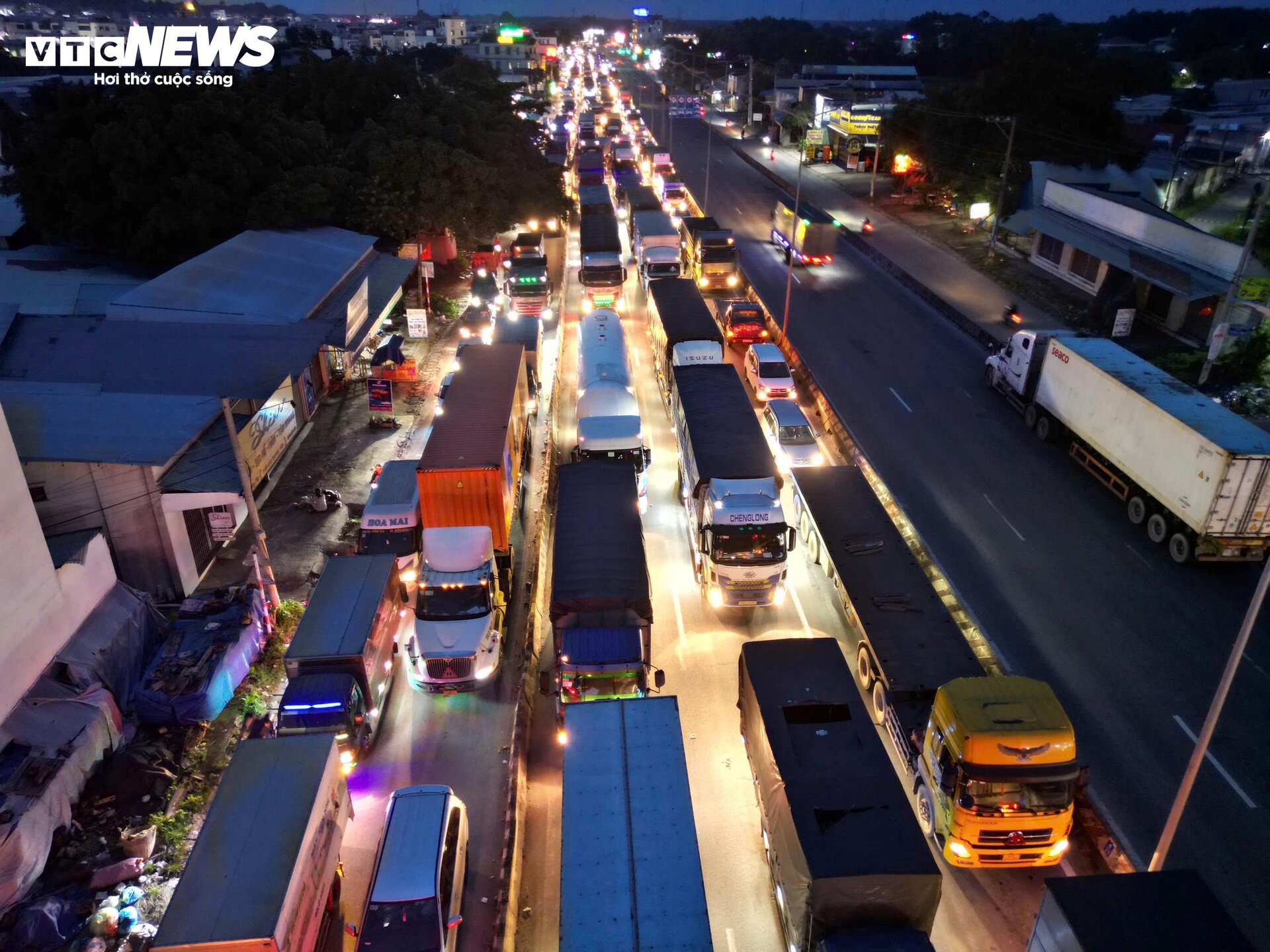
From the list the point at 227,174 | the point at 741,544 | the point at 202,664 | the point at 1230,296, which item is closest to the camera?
the point at 202,664

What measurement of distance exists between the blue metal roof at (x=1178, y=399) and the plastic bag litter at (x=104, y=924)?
2104 cm

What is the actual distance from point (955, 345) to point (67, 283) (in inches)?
1332

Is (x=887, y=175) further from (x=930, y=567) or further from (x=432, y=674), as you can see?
(x=432, y=674)

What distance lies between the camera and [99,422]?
58.1ft

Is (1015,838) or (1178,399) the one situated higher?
(1178,399)

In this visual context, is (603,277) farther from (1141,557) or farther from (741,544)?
(1141,557)

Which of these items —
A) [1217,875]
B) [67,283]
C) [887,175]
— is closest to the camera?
[1217,875]

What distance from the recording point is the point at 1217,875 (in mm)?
12000

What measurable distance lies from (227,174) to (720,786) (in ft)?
104

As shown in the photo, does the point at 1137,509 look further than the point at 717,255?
No

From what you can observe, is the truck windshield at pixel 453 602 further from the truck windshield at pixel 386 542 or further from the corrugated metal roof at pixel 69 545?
the corrugated metal roof at pixel 69 545

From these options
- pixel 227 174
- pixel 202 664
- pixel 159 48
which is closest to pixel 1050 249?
pixel 227 174

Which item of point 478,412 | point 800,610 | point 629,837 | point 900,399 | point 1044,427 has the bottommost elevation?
point 800,610

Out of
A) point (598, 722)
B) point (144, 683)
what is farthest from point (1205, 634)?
point (144, 683)
